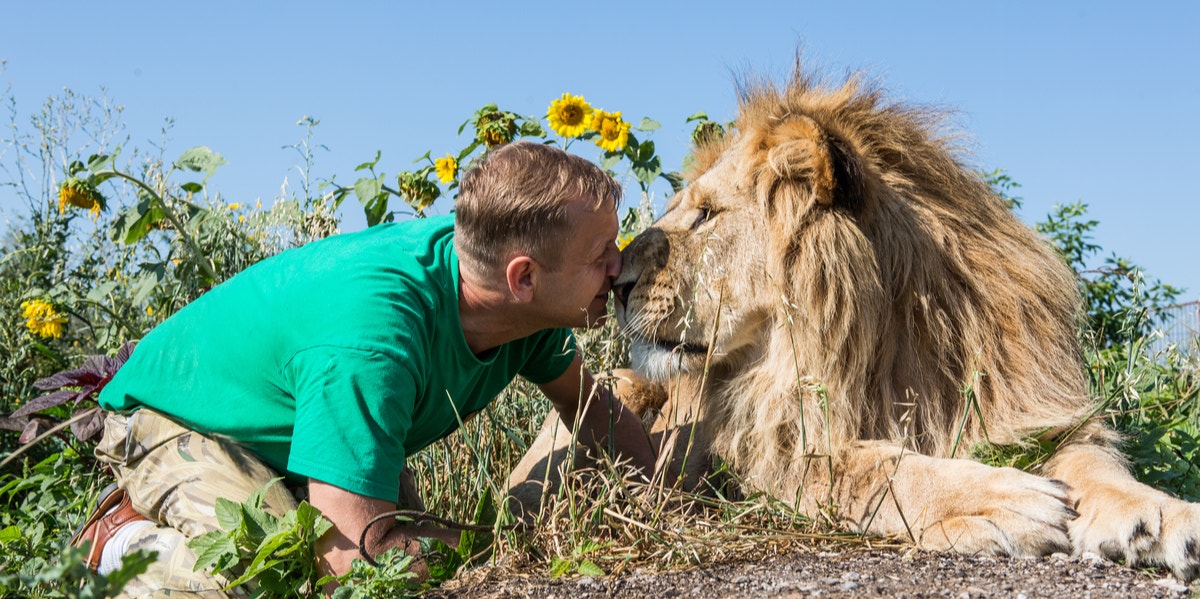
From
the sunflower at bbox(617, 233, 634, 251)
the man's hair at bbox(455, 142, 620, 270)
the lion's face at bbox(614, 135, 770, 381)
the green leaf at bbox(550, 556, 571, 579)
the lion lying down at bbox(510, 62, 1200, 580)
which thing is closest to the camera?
the green leaf at bbox(550, 556, 571, 579)

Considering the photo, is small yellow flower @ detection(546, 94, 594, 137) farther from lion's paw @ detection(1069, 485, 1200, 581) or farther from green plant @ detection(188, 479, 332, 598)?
lion's paw @ detection(1069, 485, 1200, 581)

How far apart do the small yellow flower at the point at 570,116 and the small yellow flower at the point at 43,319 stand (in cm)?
261

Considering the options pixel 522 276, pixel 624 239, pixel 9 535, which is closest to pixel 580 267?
pixel 522 276

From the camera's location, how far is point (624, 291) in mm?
3498

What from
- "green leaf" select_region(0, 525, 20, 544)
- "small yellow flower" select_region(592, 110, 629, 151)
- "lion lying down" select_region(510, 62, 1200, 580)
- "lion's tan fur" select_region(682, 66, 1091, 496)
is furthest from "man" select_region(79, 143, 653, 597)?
"small yellow flower" select_region(592, 110, 629, 151)

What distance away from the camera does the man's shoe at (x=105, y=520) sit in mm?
3270

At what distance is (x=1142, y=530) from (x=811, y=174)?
4.53 feet

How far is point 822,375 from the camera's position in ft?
11.1

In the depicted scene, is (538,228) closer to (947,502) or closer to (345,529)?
(345,529)

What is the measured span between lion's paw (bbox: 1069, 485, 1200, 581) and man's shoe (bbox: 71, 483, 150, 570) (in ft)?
8.90

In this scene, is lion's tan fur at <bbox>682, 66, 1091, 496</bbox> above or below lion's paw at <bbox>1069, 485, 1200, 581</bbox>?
above

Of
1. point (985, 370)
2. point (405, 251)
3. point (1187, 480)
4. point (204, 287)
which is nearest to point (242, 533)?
→ point (405, 251)

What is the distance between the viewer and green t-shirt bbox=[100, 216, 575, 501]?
271cm

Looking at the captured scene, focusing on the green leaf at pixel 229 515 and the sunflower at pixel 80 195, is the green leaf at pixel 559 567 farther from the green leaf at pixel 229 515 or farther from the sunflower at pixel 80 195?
the sunflower at pixel 80 195
